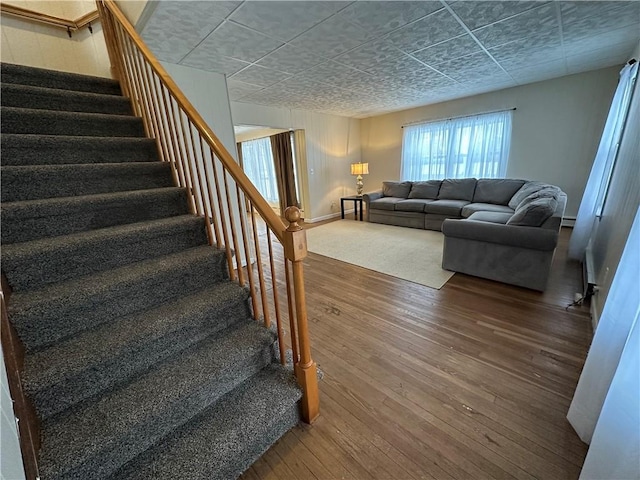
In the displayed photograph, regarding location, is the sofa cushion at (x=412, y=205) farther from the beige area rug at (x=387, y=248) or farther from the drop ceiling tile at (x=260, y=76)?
the drop ceiling tile at (x=260, y=76)

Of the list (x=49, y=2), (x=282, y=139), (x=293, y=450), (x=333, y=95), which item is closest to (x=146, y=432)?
(x=293, y=450)

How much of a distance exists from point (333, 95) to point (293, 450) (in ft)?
15.1

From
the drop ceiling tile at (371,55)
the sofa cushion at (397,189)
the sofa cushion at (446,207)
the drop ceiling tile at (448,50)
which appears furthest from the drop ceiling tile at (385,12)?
the sofa cushion at (397,189)

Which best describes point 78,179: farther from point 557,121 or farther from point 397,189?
point 557,121

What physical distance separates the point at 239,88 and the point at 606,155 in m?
4.47

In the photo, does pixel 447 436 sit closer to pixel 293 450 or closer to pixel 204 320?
pixel 293 450

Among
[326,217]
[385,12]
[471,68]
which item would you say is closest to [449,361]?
[385,12]

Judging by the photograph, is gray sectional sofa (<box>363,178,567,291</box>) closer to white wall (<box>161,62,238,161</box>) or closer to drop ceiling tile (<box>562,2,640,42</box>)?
drop ceiling tile (<box>562,2,640,42</box>)

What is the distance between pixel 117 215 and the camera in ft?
5.35

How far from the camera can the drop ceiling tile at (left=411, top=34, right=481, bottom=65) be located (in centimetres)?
252

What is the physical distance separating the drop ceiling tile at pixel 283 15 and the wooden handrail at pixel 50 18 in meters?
1.93

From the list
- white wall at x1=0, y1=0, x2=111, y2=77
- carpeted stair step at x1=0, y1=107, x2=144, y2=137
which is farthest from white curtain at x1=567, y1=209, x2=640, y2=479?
white wall at x1=0, y1=0, x2=111, y2=77

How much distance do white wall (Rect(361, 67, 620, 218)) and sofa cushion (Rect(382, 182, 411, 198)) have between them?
5.29ft

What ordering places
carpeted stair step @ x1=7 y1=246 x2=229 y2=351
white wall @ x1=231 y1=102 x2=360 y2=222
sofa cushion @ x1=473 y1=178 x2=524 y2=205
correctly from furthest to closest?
1. white wall @ x1=231 y1=102 x2=360 y2=222
2. sofa cushion @ x1=473 y1=178 x2=524 y2=205
3. carpeted stair step @ x1=7 y1=246 x2=229 y2=351
